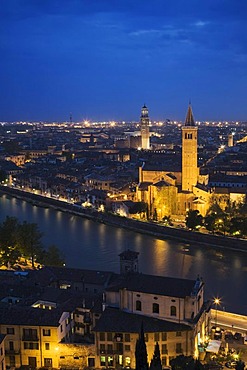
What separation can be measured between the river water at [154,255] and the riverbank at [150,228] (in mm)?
143

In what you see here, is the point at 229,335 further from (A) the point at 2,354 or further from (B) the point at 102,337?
(A) the point at 2,354

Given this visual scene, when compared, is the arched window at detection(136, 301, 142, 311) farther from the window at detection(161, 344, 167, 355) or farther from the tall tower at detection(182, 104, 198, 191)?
the tall tower at detection(182, 104, 198, 191)

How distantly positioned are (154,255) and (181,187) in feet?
9.31

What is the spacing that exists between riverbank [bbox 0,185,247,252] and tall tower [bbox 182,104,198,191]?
130cm

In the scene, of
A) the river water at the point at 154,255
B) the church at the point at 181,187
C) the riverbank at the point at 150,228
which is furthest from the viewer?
the church at the point at 181,187

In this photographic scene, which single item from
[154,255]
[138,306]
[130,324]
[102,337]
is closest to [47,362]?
[102,337]

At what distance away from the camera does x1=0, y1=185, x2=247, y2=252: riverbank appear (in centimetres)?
736

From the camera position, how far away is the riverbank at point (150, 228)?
24.2ft

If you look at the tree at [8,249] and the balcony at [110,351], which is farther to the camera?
the tree at [8,249]

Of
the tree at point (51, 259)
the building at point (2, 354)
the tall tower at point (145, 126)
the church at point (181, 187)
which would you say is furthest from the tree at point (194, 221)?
the tall tower at point (145, 126)

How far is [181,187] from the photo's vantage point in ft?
31.0

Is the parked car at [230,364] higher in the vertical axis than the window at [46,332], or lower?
lower

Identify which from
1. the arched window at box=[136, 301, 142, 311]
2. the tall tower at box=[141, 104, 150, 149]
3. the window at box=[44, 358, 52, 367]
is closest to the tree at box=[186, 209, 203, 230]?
the arched window at box=[136, 301, 142, 311]

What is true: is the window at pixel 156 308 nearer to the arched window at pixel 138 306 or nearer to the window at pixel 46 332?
the arched window at pixel 138 306
